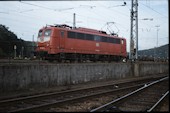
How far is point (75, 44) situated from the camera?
91.8 ft

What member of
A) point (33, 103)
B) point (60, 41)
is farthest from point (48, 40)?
point (33, 103)

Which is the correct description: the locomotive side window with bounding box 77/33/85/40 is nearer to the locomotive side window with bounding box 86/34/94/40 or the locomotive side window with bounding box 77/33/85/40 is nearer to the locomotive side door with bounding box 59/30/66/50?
the locomotive side window with bounding box 86/34/94/40

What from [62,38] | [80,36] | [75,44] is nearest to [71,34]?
[75,44]

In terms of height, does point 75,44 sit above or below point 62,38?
below

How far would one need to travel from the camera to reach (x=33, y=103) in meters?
11.7

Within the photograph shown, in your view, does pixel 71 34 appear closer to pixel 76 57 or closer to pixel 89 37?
pixel 76 57

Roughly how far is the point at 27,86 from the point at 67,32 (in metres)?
12.2

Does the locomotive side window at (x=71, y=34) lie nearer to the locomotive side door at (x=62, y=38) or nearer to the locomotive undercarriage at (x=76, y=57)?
the locomotive side door at (x=62, y=38)

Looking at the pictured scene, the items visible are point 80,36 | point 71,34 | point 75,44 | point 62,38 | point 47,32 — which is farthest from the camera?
point 80,36

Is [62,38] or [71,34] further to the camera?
[71,34]

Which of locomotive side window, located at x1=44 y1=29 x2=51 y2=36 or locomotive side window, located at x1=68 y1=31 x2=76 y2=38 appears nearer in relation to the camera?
locomotive side window, located at x1=44 y1=29 x2=51 y2=36

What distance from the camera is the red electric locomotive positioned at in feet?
83.8

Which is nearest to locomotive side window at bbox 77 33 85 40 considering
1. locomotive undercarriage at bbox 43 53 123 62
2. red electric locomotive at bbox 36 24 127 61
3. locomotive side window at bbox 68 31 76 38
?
red electric locomotive at bbox 36 24 127 61

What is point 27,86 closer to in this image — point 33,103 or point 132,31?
point 33,103
